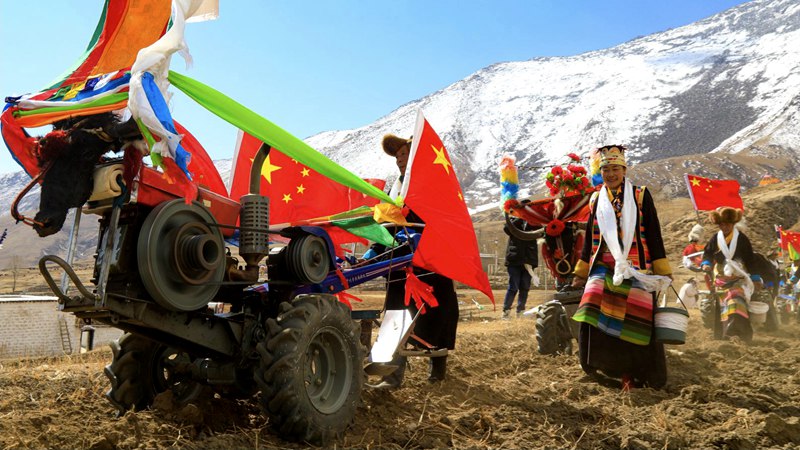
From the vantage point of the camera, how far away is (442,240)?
571 cm

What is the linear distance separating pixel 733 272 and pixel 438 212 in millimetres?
6337

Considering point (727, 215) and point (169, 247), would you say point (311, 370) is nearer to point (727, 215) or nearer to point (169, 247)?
point (169, 247)

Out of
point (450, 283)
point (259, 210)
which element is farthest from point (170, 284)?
point (450, 283)

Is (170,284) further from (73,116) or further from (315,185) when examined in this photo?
(315,185)

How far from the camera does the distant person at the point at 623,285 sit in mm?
5750

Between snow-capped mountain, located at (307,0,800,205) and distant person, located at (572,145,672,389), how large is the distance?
10304 centimetres

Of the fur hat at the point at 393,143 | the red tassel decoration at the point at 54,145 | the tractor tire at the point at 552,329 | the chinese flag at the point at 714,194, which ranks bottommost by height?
the tractor tire at the point at 552,329

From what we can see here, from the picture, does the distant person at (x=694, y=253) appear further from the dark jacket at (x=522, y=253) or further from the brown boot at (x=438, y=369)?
the brown boot at (x=438, y=369)

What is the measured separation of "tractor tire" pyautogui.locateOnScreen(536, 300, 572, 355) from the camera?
753 centimetres

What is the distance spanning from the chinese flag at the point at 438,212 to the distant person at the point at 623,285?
106 centimetres

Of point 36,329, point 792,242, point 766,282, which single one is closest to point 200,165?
point 766,282

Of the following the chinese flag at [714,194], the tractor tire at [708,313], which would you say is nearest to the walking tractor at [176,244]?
the tractor tire at [708,313]

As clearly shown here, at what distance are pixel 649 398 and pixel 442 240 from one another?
7.14 ft

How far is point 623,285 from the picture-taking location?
5836 mm
